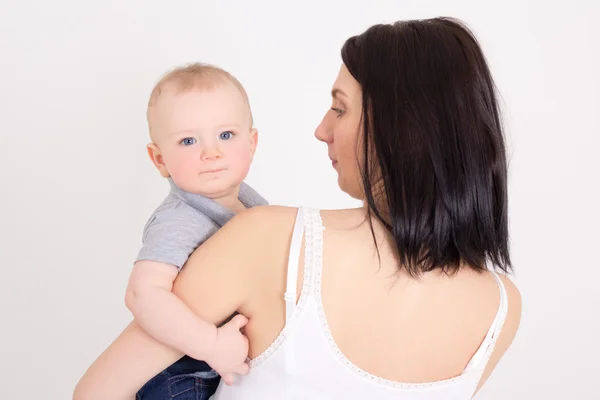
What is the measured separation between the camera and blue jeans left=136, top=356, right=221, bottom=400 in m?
1.57

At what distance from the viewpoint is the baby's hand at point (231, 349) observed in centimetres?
139

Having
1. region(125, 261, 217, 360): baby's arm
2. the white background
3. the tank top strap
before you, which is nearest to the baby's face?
region(125, 261, 217, 360): baby's arm

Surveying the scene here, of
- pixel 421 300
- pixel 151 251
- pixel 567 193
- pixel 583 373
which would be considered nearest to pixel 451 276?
pixel 421 300

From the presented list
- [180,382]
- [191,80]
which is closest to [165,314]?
[180,382]

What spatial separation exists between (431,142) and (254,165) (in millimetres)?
1961

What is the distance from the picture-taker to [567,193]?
349cm

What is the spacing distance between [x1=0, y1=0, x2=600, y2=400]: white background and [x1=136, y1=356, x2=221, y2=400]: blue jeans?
162cm

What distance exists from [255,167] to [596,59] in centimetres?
166

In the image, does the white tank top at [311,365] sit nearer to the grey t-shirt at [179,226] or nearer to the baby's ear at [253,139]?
the grey t-shirt at [179,226]

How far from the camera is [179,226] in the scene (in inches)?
60.4

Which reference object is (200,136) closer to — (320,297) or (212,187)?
(212,187)

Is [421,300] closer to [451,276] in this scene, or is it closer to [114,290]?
[451,276]

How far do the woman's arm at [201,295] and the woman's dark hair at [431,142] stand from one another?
25 centimetres

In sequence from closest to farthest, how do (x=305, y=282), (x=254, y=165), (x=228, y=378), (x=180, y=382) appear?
1. (x=305, y=282)
2. (x=228, y=378)
3. (x=180, y=382)
4. (x=254, y=165)
